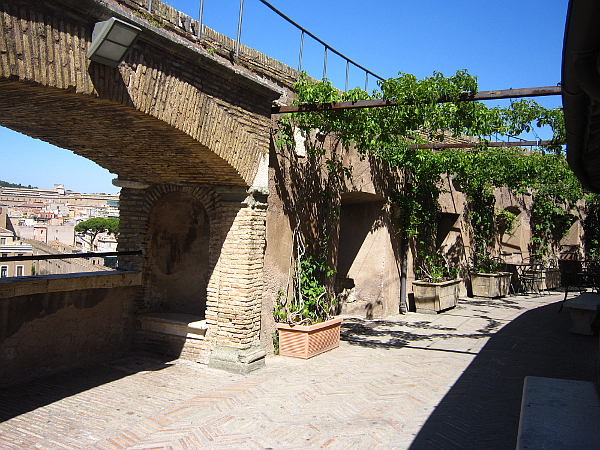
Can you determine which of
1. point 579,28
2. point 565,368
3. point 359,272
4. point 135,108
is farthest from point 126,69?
point 359,272

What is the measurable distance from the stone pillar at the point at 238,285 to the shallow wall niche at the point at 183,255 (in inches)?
41.4

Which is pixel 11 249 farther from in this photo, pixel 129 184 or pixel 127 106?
pixel 127 106

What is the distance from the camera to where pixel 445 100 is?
568 cm

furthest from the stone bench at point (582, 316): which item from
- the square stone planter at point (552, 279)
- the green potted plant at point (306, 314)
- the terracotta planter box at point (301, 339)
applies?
the square stone planter at point (552, 279)

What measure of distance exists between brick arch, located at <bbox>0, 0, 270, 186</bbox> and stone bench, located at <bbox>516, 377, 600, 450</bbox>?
154 inches

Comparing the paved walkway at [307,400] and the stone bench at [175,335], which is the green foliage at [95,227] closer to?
the stone bench at [175,335]

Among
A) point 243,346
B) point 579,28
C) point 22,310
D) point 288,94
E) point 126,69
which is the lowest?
point 243,346

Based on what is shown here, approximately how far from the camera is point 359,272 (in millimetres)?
10930

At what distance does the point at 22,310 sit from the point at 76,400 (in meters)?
1.24

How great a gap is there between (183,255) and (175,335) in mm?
1271

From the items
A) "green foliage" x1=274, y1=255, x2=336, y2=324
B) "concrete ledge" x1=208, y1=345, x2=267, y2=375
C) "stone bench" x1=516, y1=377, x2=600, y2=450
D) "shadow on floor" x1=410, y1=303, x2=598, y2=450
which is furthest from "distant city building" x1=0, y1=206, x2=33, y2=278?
"stone bench" x1=516, y1=377, x2=600, y2=450

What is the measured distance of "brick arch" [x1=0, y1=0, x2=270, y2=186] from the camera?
381 cm

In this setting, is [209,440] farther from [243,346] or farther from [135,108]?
[135,108]

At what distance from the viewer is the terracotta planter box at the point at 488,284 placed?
14.0 m
